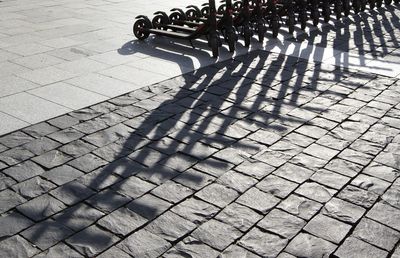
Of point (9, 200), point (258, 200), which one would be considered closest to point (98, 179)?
point (9, 200)

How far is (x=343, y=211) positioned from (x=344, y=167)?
0.88 meters

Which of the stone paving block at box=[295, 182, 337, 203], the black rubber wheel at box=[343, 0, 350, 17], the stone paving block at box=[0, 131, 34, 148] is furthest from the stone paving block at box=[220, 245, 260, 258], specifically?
the black rubber wheel at box=[343, 0, 350, 17]

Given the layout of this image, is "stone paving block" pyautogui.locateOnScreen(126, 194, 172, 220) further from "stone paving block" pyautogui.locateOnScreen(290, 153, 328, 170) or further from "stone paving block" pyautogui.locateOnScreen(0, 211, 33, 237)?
"stone paving block" pyautogui.locateOnScreen(290, 153, 328, 170)

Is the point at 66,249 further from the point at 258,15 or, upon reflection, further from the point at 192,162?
the point at 258,15

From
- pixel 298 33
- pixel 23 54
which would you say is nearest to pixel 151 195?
pixel 23 54

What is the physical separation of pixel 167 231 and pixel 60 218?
975 millimetres

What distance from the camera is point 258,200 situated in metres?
4.54

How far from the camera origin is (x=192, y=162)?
524cm

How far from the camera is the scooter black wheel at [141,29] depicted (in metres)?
10.1

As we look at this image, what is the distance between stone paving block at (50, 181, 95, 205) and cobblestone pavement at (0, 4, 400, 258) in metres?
0.02

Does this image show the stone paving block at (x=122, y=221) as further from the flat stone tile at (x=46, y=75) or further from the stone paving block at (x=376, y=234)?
the flat stone tile at (x=46, y=75)

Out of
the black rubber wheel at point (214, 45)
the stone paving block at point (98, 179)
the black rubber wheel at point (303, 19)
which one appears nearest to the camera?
the stone paving block at point (98, 179)

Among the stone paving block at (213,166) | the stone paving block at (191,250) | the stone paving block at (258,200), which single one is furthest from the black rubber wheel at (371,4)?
the stone paving block at (191,250)

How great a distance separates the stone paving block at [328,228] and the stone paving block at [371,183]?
736 mm
